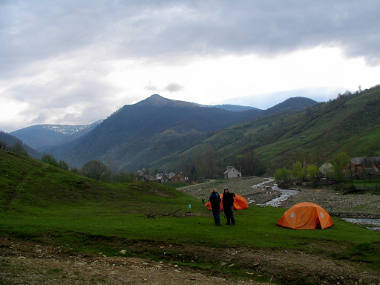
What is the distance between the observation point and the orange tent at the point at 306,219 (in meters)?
25.3

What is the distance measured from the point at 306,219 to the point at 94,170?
99711 millimetres

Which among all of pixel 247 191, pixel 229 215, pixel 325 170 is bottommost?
pixel 247 191

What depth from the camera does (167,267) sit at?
16250 millimetres

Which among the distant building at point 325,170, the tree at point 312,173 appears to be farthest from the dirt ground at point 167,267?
the distant building at point 325,170

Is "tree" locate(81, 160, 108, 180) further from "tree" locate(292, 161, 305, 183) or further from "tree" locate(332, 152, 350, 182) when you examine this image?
"tree" locate(332, 152, 350, 182)

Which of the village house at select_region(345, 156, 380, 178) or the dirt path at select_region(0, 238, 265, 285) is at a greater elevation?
the dirt path at select_region(0, 238, 265, 285)

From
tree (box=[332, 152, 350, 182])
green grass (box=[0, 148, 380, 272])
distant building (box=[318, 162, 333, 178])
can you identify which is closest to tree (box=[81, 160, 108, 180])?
green grass (box=[0, 148, 380, 272])

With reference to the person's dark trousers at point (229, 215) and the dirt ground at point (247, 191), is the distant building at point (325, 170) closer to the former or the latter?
the dirt ground at point (247, 191)

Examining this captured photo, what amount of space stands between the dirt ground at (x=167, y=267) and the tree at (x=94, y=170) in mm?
96188

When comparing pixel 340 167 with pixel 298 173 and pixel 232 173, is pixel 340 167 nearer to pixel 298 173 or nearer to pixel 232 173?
A: pixel 298 173

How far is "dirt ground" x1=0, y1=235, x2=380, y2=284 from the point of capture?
45.0 feet

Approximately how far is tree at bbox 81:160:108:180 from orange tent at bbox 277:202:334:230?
9409 centimetres

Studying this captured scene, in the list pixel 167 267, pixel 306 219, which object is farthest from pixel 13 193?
pixel 306 219

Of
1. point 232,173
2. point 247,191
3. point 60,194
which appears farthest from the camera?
point 232,173
